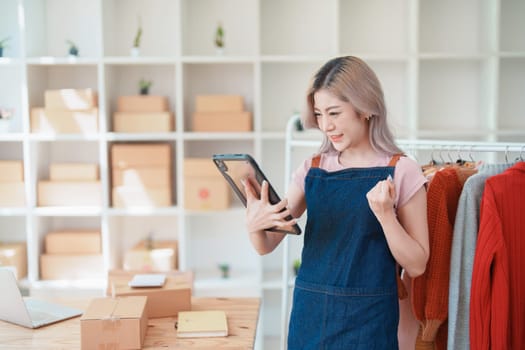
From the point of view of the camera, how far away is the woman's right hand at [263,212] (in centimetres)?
164

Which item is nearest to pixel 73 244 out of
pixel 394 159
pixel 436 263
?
pixel 436 263

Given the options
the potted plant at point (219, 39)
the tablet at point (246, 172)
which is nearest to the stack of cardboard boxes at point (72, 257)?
the potted plant at point (219, 39)

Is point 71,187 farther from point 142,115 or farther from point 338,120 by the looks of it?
point 338,120

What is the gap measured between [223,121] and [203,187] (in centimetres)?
38

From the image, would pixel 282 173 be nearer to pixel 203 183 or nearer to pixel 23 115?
pixel 203 183

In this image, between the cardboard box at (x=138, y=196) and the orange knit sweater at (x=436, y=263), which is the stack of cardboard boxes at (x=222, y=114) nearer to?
the cardboard box at (x=138, y=196)

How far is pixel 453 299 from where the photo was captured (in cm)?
187

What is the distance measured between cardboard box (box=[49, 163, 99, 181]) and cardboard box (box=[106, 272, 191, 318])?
1527mm

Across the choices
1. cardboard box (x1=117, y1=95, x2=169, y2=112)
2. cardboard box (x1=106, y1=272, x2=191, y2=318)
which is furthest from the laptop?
cardboard box (x1=117, y1=95, x2=169, y2=112)

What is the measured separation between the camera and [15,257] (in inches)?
140

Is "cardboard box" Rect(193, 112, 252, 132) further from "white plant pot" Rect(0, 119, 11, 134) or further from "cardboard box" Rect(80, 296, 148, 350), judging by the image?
"cardboard box" Rect(80, 296, 148, 350)

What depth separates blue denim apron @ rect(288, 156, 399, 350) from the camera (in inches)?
64.0

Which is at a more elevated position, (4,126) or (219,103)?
(219,103)

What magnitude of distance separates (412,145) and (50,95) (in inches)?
82.5
